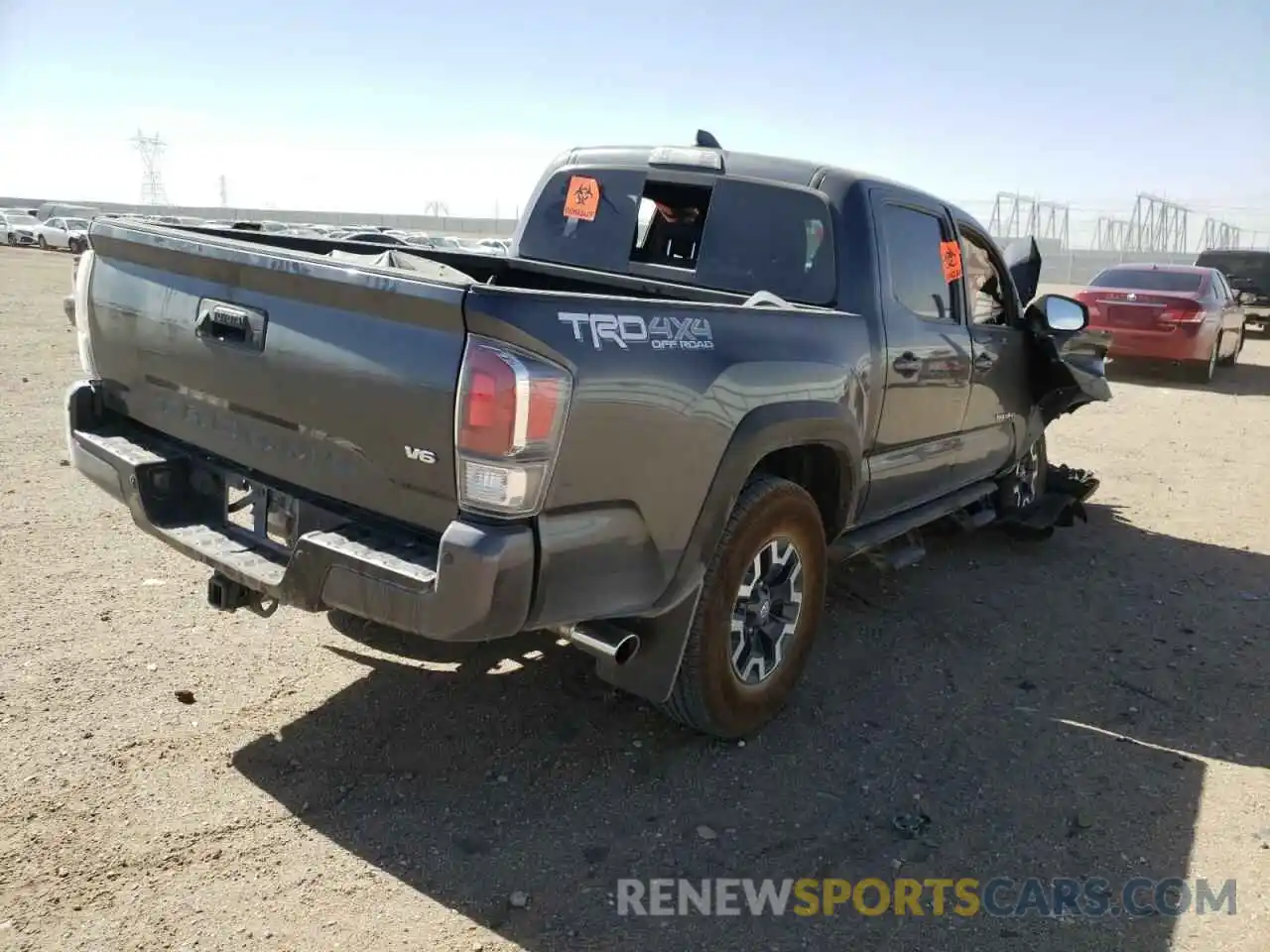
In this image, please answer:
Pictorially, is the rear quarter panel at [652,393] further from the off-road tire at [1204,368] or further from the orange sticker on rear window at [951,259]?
the off-road tire at [1204,368]

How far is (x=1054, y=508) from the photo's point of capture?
20.6 ft

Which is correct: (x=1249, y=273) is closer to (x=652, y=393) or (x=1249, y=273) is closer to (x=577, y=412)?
(x=652, y=393)

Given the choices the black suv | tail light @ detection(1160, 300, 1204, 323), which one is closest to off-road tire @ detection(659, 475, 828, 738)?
tail light @ detection(1160, 300, 1204, 323)

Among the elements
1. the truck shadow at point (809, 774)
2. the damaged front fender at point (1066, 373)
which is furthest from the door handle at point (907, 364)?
the damaged front fender at point (1066, 373)

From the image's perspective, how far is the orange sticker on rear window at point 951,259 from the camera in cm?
473

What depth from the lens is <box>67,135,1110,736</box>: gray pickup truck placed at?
2.49m

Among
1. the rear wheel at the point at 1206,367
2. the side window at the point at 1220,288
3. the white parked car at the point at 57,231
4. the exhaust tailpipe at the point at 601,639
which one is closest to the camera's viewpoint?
the exhaust tailpipe at the point at 601,639

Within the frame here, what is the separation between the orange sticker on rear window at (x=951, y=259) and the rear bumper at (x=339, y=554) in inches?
120

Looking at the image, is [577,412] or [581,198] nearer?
[577,412]

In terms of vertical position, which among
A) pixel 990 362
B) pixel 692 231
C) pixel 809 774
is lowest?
pixel 809 774

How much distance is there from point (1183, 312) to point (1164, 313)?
0.24 meters

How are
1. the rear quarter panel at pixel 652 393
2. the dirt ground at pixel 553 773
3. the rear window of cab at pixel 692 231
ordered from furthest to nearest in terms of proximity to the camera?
the rear window of cab at pixel 692 231, the dirt ground at pixel 553 773, the rear quarter panel at pixel 652 393

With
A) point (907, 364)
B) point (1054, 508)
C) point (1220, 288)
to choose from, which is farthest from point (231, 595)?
point (1220, 288)

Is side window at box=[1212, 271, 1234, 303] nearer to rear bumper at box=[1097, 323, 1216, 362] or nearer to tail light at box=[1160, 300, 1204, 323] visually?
rear bumper at box=[1097, 323, 1216, 362]
